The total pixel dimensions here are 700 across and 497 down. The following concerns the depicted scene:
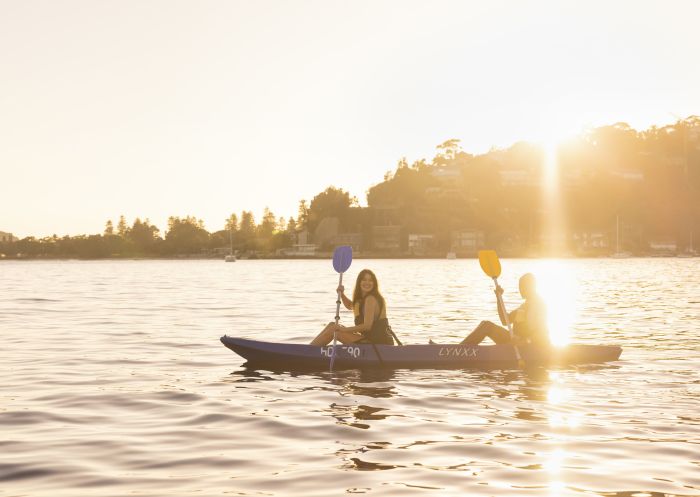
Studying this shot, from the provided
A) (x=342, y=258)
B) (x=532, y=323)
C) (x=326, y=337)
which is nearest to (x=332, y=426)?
(x=326, y=337)

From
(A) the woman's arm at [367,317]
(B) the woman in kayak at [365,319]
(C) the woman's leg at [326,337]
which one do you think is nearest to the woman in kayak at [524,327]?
(B) the woman in kayak at [365,319]

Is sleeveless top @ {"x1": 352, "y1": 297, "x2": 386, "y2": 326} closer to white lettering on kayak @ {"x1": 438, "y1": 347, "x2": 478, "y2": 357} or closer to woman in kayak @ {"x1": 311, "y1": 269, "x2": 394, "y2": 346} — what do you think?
woman in kayak @ {"x1": 311, "y1": 269, "x2": 394, "y2": 346}

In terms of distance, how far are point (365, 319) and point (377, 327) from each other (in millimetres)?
356

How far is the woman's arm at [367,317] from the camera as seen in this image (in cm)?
1528

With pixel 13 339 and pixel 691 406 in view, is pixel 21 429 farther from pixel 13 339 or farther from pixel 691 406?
pixel 13 339

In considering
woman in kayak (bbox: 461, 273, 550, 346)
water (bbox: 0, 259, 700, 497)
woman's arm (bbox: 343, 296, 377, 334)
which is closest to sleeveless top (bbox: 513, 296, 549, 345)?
woman in kayak (bbox: 461, 273, 550, 346)

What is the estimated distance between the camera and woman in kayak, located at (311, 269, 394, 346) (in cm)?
1520

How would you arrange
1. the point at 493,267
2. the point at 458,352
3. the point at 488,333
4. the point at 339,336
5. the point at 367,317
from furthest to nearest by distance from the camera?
1. the point at 493,267
2. the point at 488,333
3. the point at 458,352
4. the point at 339,336
5. the point at 367,317

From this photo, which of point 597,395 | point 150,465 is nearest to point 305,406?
point 150,465

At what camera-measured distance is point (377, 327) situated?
15.7 m

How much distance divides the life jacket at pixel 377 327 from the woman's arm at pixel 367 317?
0.25 ft

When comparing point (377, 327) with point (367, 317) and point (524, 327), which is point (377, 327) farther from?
point (524, 327)

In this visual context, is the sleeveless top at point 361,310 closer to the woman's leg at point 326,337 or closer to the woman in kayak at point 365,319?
the woman in kayak at point 365,319

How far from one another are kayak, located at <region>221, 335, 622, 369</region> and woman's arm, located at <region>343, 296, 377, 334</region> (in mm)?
315
